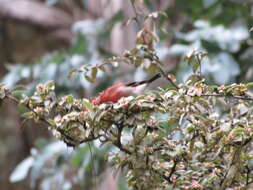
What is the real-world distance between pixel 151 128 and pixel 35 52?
121 inches

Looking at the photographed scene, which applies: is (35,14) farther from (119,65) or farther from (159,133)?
(159,133)

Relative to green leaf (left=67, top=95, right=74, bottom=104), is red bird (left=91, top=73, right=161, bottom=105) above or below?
above

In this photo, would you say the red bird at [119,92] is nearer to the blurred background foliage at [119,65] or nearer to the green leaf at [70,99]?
the green leaf at [70,99]

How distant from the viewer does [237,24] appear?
1.66 metres

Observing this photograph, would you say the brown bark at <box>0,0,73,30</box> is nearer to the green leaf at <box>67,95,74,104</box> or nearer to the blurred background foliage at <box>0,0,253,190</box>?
the blurred background foliage at <box>0,0,253,190</box>

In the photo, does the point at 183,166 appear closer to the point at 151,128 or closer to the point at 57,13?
the point at 151,128

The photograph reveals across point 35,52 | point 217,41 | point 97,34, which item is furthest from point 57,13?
point 217,41

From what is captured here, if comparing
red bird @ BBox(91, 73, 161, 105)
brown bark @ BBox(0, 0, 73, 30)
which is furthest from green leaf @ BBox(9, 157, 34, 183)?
brown bark @ BBox(0, 0, 73, 30)

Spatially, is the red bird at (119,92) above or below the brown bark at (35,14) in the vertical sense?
below

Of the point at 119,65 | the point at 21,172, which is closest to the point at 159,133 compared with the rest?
the point at 21,172

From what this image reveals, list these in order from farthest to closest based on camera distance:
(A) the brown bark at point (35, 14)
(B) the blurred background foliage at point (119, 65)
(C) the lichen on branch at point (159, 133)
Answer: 1. (A) the brown bark at point (35, 14)
2. (B) the blurred background foliage at point (119, 65)
3. (C) the lichen on branch at point (159, 133)

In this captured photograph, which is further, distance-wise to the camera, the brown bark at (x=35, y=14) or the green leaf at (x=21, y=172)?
the brown bark at (x=35, y=14)

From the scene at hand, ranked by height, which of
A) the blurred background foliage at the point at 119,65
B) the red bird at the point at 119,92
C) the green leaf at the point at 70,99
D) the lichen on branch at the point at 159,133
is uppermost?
the blurred background foliage at the point at 119,65

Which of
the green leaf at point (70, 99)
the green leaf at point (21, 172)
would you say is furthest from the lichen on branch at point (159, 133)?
the green leaf at point (21, 172)
